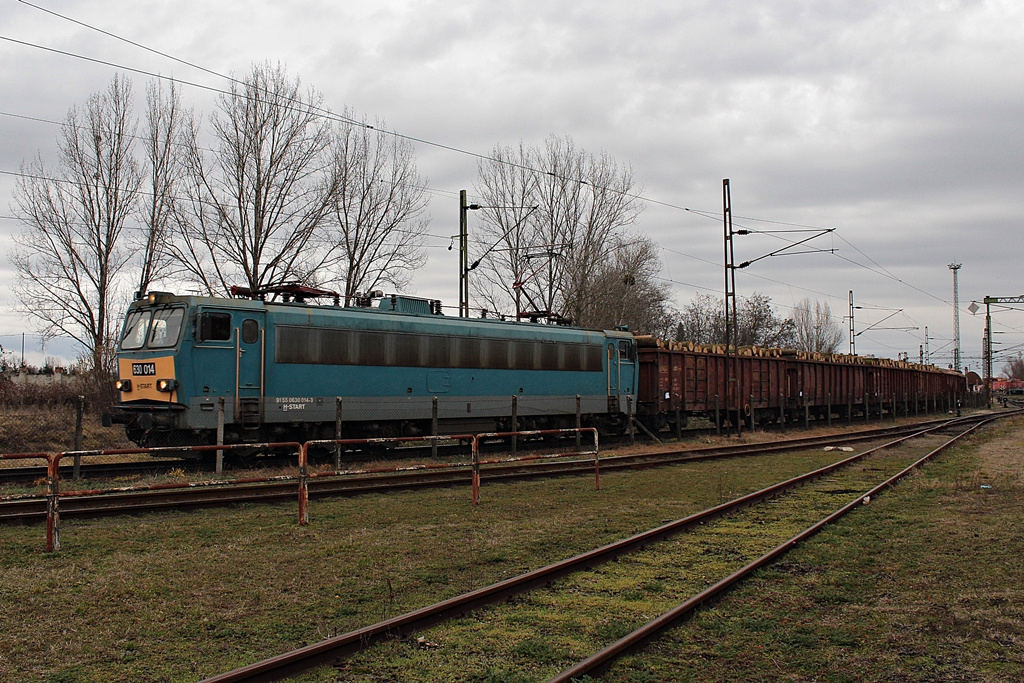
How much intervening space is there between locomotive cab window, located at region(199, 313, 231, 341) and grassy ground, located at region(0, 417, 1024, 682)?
5952 millimetres

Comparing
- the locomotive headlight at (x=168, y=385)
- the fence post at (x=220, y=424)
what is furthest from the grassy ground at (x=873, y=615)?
the locomotive headlight at (x=168, y=385)

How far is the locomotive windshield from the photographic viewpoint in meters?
16.5

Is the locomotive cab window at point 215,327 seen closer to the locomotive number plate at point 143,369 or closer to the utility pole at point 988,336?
the locomotive number plate at point 143,369

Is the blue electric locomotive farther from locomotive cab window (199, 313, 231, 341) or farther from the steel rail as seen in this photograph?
the steel rail

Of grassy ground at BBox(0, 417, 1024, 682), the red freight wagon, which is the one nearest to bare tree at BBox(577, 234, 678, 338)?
the red freight wagon

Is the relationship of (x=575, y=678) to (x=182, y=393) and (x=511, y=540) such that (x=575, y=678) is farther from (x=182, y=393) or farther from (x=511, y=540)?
(x=182, y=393)

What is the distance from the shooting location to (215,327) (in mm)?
16578

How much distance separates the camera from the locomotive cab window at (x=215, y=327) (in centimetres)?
1639

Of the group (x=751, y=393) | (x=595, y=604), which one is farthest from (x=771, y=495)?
(x=751, y=393)

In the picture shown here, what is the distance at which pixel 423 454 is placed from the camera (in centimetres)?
2084

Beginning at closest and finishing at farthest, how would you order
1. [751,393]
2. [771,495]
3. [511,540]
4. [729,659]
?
[729,659] < [511,540] < [771,495] < [751,393]

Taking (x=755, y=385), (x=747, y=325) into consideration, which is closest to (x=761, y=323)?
(x=747, y=325)

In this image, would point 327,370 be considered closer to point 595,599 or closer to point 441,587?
point 441,587

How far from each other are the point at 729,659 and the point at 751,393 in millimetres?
27423
